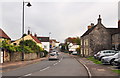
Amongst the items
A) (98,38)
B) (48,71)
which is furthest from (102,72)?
(98,38)

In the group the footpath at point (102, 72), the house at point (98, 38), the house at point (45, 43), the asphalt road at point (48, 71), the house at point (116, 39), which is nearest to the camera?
the footpath at point (102, 72)

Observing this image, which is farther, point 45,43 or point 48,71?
point 45,43

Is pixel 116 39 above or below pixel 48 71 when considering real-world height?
above

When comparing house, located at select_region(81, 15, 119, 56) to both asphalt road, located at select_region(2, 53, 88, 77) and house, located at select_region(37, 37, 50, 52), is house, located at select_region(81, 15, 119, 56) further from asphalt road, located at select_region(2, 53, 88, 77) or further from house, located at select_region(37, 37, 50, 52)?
house, located at select_region(37, 37, 50, 52)

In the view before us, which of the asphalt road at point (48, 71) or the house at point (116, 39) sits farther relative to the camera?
the house at point (116, 39)

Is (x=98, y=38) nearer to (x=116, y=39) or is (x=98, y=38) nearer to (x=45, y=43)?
(x=116, y=39)

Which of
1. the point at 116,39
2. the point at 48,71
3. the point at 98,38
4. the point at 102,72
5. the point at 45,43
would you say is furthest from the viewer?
the point at 45,43

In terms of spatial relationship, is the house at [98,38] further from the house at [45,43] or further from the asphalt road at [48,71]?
the house at [45,43]

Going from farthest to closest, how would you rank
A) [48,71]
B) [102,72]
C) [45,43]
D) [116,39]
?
[45,43], [116,39], [48,71], [102,72]

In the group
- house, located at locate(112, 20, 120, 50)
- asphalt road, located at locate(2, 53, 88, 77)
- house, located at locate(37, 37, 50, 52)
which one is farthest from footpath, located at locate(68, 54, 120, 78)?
house, located at locate(37, 37, 50, 52)

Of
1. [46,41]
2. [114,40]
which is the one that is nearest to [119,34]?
[114,40]

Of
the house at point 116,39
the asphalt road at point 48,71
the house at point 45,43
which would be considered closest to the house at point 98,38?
the house at point 116,39

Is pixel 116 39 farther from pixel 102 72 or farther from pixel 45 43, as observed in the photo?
pixel 45 43

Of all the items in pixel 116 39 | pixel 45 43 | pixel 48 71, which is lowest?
pixel 48 71
